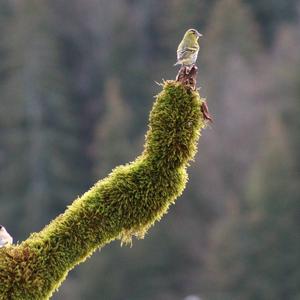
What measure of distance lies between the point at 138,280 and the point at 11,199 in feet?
33.9

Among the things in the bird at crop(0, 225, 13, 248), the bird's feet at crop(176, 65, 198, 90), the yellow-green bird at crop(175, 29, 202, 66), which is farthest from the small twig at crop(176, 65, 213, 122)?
the bird at crop(0, 225, 13, 248)

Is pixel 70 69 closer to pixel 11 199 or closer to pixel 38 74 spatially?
pixel 38 74

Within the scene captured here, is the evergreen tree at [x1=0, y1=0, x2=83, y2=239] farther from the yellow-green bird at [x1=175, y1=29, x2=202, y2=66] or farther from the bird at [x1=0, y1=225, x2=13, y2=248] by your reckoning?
the bird at [x1=0, y1=225, x2=13, y2=248]

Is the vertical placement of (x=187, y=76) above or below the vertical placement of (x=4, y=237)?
above

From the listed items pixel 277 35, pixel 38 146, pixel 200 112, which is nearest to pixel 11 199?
pixel 38 146

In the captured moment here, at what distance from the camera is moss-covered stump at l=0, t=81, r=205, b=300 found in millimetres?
5832

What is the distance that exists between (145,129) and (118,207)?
2132 inches

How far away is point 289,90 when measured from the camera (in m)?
57.9

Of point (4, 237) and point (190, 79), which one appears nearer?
point (4, 237)

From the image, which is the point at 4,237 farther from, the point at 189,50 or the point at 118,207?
the point at 189,50

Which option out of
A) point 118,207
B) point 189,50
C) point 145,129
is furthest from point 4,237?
point 145,129

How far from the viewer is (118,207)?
20.0ft

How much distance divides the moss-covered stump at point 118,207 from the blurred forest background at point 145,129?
4340 cm

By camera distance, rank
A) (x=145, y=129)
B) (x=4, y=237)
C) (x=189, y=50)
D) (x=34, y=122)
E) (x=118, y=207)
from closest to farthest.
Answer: (x=118, y=207), (x=4, y=237), (x=189, y=50), (x=145, y=129), (x=34, y=122)
